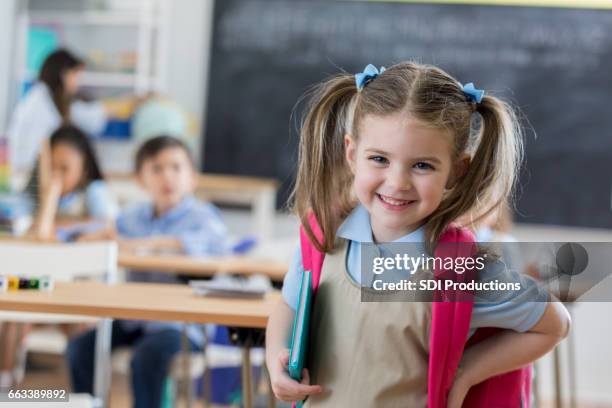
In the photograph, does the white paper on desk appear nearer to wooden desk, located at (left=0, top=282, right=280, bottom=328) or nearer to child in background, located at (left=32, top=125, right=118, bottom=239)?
wooden desk, located at (left=0, top=282, right=280, bottom=328)

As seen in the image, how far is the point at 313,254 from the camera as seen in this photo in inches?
54.6

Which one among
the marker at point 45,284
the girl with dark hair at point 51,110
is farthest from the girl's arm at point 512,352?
the girl with dark hair at point 51,110

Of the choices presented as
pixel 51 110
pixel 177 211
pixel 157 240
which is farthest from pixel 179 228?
pixel 51 110

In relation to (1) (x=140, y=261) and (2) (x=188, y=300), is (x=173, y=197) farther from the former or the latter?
(2) (x=188, y=300)

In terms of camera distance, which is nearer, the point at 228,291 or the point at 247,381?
the point at 247,381

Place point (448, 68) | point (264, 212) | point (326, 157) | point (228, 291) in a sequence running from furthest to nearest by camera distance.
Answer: point (264, 212) < point (448, 68) < point (228, 291) < point (326, 157)

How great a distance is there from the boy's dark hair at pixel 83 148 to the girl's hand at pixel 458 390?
2.99 m

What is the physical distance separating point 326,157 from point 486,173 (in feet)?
0.87

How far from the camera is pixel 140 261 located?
2.78 m

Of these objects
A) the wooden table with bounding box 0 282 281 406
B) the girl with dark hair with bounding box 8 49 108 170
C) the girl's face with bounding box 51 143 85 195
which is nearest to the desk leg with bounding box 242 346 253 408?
the wooden table with bounding box 0 282 281 406

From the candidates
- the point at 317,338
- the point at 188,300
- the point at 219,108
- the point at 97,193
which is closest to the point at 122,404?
the point at 97,193

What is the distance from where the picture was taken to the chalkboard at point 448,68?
4.74 m

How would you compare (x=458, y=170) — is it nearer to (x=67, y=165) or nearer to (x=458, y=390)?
(x=458, y=390)

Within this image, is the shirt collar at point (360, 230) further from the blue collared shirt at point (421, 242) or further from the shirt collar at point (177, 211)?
the shirt collar at point (177, 211)
